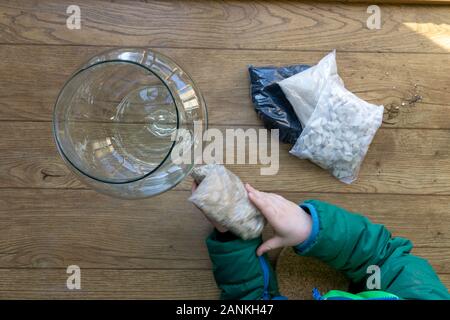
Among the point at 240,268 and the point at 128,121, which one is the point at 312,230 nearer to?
the point at 240,268

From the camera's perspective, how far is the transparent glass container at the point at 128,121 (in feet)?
2.17

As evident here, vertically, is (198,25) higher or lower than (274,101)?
higher

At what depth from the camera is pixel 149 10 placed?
0.83 meters

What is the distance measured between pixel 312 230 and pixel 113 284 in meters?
0.38

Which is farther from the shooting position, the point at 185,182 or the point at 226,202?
the point at 185,182

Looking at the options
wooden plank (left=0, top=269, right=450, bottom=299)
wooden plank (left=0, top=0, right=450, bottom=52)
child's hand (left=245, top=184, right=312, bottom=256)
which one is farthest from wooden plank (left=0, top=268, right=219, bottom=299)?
wooden plank (left=0, top=0, right=450, bottom=52)

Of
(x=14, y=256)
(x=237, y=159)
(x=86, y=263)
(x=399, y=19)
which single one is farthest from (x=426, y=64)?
(x=14, y=256)

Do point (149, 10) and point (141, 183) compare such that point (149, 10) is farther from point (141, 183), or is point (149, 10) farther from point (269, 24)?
point (141, 183)

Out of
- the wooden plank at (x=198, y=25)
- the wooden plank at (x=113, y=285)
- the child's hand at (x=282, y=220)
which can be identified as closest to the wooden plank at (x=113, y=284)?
the wooden plank at (x=113, y=285)

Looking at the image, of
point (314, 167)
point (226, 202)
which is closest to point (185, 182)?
point (226, 202)

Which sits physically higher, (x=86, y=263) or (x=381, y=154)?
(x=381, y=154)

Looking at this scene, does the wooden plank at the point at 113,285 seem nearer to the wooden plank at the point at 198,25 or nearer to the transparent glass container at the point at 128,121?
the transparent glass container at the point at 128,121

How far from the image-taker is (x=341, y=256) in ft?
2.47

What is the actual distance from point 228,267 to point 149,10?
491 millimetres
